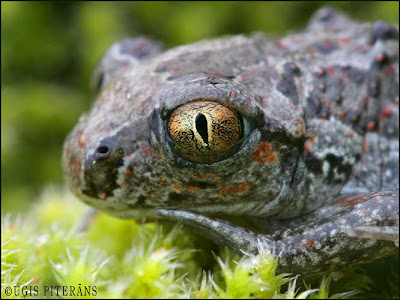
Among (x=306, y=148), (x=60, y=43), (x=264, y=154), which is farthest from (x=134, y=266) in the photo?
(x=60, y=43)

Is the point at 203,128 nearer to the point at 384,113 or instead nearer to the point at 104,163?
the point at 104,163

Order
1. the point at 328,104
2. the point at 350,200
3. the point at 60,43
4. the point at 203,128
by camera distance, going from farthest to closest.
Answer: the point at 60,43, the point at 328,104, the point at 350,200, the point at 203,128

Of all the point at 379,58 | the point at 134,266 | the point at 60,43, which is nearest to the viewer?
the point at 134,266

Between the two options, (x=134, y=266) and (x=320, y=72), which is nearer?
(x=134, y=266)

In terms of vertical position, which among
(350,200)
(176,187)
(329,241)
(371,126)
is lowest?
(329,241)

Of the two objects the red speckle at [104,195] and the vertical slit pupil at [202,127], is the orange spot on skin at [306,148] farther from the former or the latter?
the red speckle at [104,195]

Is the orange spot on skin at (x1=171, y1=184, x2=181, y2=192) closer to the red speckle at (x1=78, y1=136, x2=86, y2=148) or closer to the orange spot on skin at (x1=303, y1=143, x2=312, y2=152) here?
the red speckle at (x1=78, y1=136, x2=86, y2=148)
